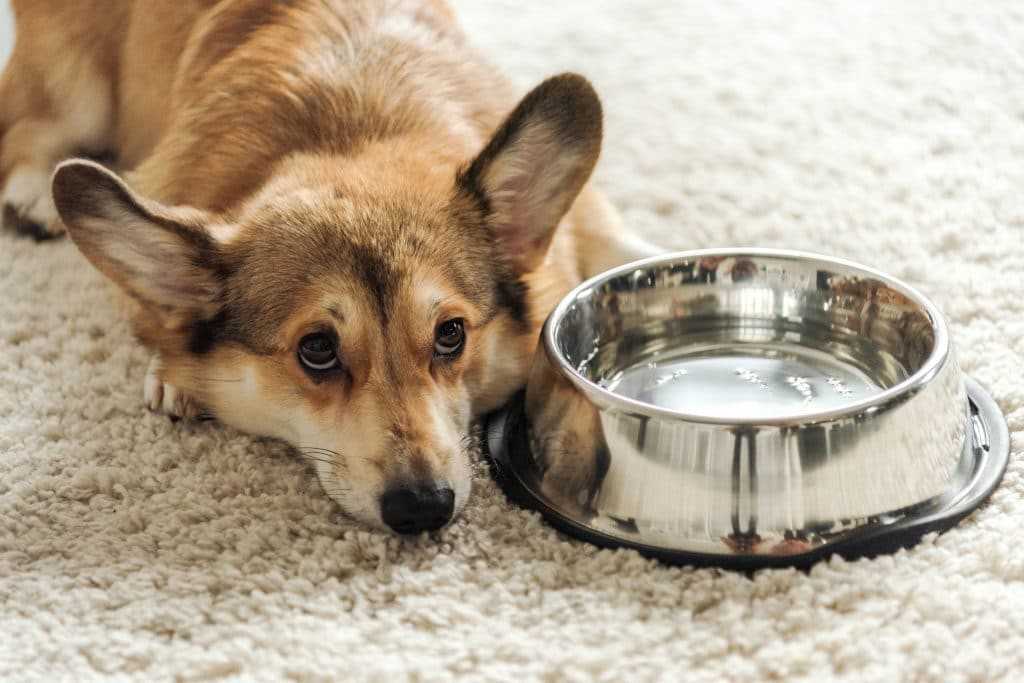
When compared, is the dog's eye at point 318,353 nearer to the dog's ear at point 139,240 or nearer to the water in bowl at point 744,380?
the dog's ear at point 139,240

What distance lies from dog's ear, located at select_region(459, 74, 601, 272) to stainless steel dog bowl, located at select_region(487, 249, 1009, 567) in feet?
0.46

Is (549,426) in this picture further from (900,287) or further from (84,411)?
(84,411)

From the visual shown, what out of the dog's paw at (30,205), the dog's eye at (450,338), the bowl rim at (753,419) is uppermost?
the bowl rim at (753,419)

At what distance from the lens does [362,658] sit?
5.45ft

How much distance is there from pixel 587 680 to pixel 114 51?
2184mm

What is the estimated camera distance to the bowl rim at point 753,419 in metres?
1.73

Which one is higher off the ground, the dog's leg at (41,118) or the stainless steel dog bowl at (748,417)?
the stainless steel dog bowl at (748,417)

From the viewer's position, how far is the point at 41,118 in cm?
314

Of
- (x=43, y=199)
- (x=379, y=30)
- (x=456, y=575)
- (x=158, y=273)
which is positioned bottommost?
(x=43, y=199)

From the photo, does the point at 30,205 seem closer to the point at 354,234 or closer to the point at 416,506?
the point at 354,234

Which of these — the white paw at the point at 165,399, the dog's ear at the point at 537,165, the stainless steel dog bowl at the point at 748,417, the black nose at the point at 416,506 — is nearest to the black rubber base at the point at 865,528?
the stainless steel dog bowl at the point at 748,417

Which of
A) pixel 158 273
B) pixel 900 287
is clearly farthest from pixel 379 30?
pixel 900 287

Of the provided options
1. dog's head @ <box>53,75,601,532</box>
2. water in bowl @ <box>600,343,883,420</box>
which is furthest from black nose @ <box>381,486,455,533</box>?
water in bowl @ <box>600,343,883,420</box>

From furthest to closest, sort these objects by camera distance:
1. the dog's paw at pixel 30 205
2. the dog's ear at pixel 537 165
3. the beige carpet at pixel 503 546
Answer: the dog's paw at pixel 30 205 < the dog's ear at pixel 537 165 < the beige carpet at pixel 503 546
